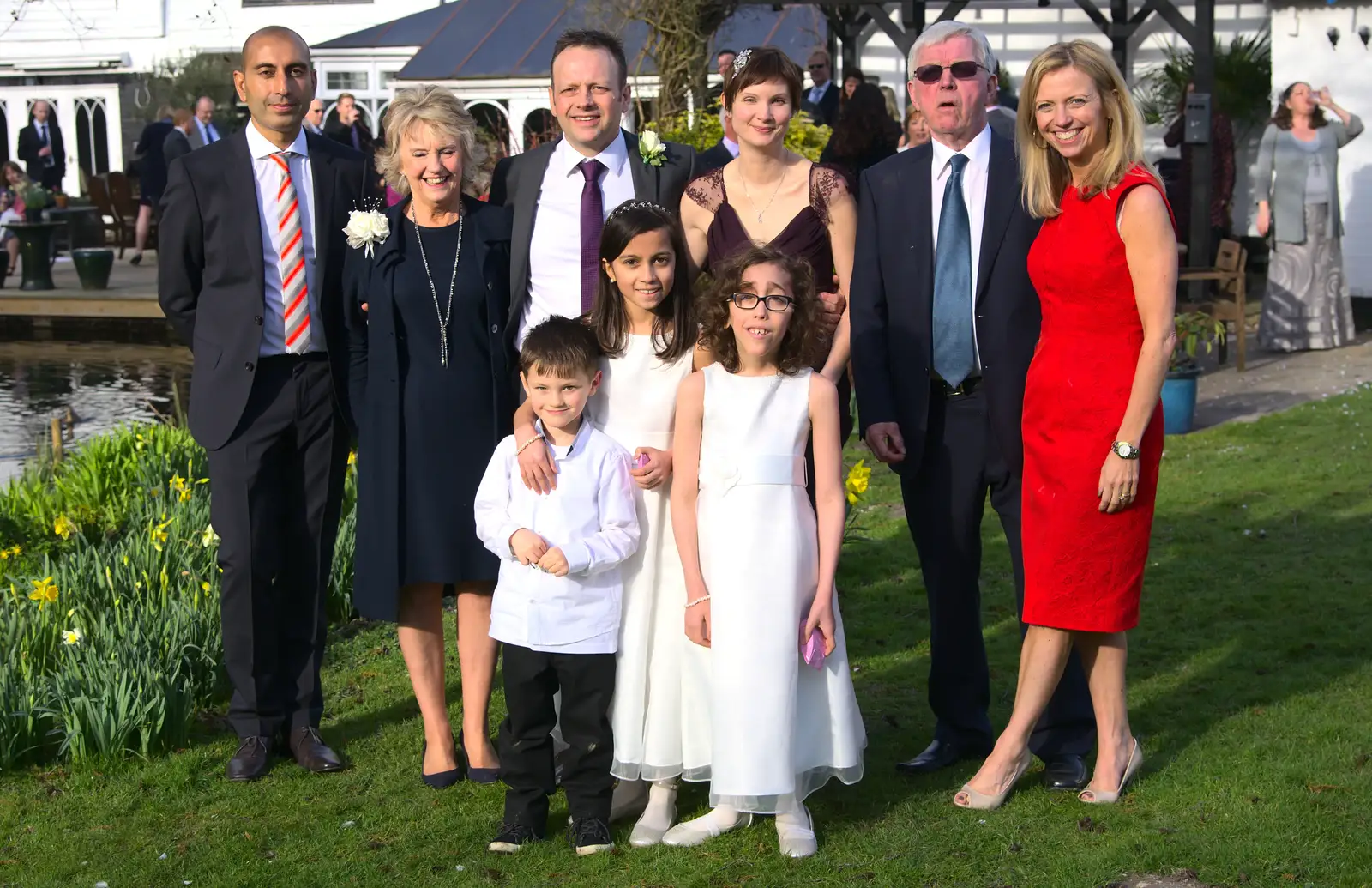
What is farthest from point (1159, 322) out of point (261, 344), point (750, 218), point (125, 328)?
point (125, 328)

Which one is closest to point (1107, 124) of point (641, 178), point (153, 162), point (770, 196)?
point (770, 196)

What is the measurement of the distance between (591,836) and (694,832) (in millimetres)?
262

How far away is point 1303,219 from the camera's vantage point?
12586mm

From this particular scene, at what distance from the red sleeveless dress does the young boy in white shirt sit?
1069 mm

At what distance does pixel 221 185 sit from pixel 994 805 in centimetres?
276

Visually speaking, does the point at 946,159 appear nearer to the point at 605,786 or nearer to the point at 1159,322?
the point at 1159,322

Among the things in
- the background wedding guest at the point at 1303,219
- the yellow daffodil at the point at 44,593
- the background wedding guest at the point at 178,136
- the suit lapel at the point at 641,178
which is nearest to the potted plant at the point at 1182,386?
the background wedding guest at the point at 1303,219

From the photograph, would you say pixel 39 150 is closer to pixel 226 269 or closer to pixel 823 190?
pixel 226 269

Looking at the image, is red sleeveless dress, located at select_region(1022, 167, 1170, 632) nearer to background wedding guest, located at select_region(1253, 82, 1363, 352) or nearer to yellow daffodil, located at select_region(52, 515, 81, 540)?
yellow daffodil, located at select_region(52, 515, 81, 540)

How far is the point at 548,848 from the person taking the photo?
159 inches

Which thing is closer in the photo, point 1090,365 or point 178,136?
point 1090,365

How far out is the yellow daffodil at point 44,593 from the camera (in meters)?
5.36

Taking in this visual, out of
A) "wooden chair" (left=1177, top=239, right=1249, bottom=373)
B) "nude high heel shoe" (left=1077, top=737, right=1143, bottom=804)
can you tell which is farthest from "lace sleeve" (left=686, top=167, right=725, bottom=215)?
"wooden chair" (left=1177, top=239, right=1249, bottom=373)

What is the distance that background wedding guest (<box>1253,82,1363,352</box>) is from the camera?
12.6 metres
